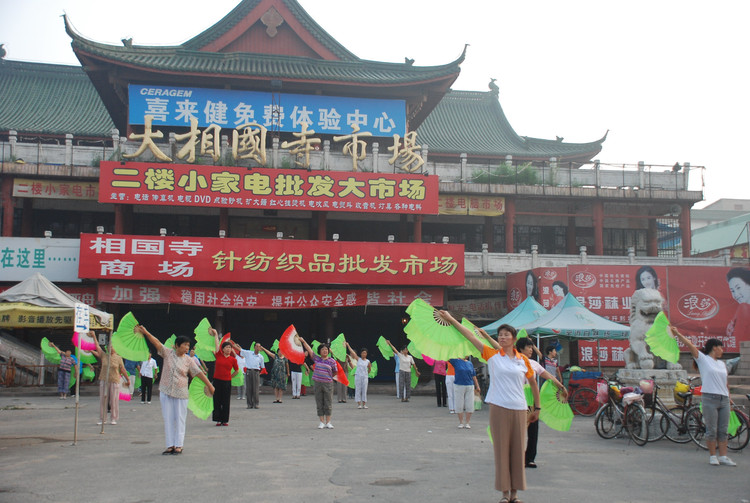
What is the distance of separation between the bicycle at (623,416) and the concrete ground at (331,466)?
0.20 meters

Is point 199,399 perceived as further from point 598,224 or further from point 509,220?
point 598,224

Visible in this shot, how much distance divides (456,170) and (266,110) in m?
7.47

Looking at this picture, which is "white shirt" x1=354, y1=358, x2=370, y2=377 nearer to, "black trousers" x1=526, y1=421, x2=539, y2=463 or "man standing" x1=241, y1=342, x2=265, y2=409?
"man standing" x1=241, y1=342, x2=265, y2=409

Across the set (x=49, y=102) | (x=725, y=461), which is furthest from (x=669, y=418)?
(x=49, y=102)

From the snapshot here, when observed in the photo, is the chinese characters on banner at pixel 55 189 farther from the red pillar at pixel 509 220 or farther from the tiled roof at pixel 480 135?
the red pillar at pixel 509 220

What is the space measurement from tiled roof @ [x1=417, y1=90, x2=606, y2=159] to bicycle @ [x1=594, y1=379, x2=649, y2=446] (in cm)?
2181

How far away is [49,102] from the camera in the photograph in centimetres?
3303

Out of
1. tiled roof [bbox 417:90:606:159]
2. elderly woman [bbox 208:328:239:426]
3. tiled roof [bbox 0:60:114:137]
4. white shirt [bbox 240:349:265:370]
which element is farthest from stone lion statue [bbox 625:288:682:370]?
tiled roof [bbox 0:60:114:137]

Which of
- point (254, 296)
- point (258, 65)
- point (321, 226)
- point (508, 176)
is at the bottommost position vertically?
point (254, 296)

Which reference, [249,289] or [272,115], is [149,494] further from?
[272,115]

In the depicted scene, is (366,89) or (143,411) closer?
(143,411)

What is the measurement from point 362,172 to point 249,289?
5581 millimetres

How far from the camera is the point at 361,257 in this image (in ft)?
78.2

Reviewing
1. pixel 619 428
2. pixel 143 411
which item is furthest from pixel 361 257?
pixel 619 428
